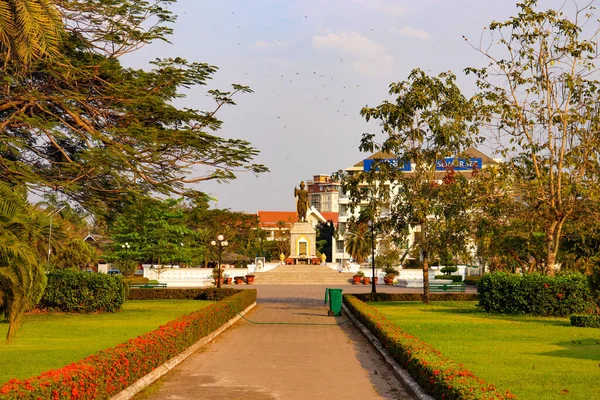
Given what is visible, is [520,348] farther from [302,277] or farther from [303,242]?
[303,242]

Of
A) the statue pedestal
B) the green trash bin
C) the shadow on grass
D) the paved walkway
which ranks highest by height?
the statue pedestal

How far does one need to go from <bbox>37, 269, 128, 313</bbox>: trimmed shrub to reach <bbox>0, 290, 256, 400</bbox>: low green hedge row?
1098 cm

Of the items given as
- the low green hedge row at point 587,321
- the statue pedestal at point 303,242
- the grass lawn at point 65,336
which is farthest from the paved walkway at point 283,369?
the statue pedestal at point 303,242

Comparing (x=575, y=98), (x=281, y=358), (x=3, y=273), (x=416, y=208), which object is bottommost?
(x=281, y=358)

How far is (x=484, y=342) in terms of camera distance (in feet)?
61.1

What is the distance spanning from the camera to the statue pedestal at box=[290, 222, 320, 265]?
7862cm

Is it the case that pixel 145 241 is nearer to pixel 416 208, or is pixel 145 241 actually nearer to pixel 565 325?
pixel 416 208

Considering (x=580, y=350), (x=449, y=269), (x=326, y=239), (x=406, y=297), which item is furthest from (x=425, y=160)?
(x=326, y=239)

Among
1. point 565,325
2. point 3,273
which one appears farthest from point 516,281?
point 3,273

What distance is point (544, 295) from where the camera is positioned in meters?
27.0

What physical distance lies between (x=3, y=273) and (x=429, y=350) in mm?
7205

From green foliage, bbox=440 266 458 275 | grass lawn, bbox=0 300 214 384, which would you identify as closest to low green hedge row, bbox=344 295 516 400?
grass lawn, bbox=0 300 214 384

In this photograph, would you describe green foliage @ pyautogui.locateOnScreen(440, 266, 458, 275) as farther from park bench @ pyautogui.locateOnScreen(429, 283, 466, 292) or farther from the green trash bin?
the green trash bin

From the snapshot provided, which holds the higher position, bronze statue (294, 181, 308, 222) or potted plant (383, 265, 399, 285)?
bronze statue (294, 181, 308, 222)
